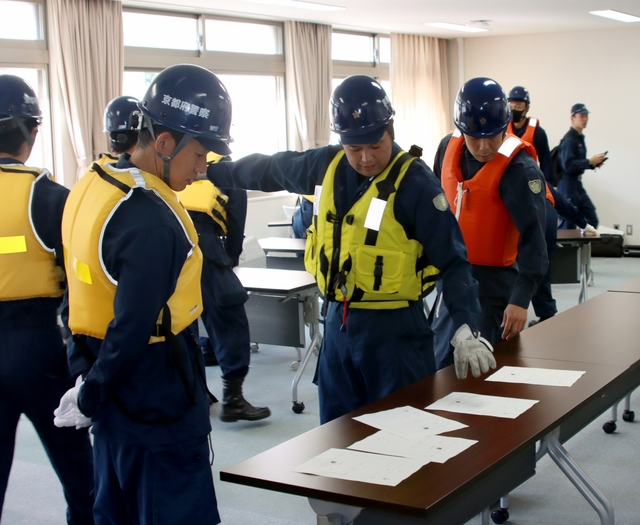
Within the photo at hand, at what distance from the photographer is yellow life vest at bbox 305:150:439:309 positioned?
203cm

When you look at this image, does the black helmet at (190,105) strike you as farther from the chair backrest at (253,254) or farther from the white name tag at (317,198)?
the chair backrest at (253,254)

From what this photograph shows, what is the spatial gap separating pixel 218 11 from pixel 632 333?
655 cm

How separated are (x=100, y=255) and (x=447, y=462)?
81 centimetres

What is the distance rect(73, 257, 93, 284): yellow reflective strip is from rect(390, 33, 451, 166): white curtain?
8.84 metres

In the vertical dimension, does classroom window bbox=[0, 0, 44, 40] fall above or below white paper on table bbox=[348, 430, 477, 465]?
above

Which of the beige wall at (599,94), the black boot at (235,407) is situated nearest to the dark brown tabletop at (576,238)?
the black boot at (235,407)

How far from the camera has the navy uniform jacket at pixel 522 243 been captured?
8.34 feet

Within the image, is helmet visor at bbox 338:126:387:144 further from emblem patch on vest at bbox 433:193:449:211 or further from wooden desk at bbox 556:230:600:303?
wooden desk at bbox 556:230:600:303

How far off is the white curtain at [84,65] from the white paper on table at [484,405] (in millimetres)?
5537

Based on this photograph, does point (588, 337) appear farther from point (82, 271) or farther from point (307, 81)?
point (307, 81)

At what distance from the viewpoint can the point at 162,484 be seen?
157 cm

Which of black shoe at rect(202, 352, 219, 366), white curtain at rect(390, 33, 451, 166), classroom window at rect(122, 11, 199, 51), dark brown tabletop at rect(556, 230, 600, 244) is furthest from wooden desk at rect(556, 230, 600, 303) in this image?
white curtain at rect(390, 33, 451, 166)

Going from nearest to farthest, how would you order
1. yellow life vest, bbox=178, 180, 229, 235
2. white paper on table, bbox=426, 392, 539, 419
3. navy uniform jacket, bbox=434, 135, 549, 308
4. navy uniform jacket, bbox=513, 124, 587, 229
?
1. white paper on table, bbox=426, 392, 539, 419
2. navy uniform jacket, bbox=434, 135, 549, 308
3. yellow life vest, bbox=178, 180, 229, 235
4. navy uniform jacket, bbox=513, 124, 587, 229

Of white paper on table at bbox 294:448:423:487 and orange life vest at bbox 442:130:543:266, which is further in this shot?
orange life vest at bbox 442:130:543:266
